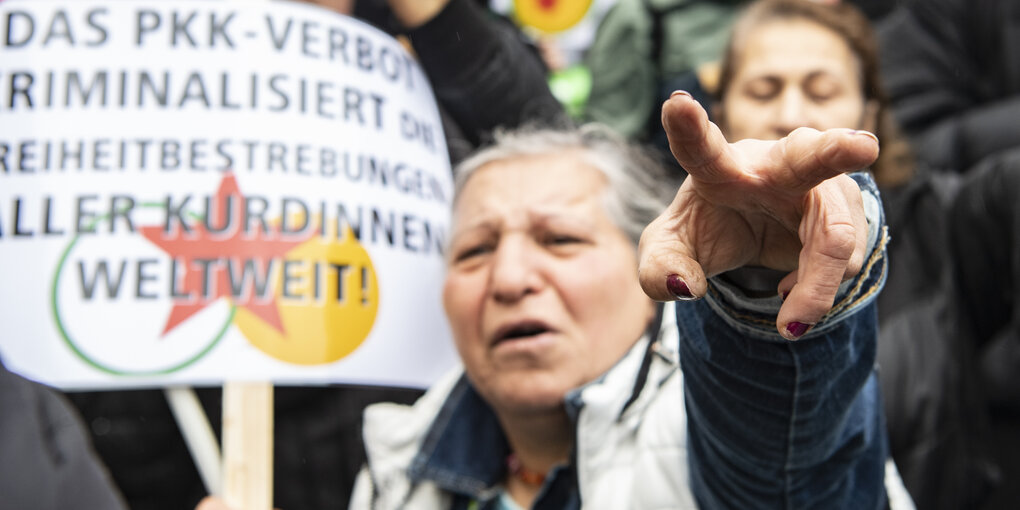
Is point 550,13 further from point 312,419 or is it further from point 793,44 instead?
point 312,419

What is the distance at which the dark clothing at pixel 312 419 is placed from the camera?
77.2 inches

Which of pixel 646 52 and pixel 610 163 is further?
pixel 646 52

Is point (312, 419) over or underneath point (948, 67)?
underneath

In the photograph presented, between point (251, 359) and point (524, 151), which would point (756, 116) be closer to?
point (524, 151)

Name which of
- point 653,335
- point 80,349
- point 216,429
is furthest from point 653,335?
point 216,429

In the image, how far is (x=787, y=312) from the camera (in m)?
0.88

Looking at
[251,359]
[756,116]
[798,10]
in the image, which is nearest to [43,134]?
[251,359]

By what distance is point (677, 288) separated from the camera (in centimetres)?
90

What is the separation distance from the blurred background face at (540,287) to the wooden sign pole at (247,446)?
0.41 m

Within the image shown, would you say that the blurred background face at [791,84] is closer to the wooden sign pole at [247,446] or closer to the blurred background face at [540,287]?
the blurred background face at [540,287]

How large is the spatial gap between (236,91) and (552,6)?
49.1 inches

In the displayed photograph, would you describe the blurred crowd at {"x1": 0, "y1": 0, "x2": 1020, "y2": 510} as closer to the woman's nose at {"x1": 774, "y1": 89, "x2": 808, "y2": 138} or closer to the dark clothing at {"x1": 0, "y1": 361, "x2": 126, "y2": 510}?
the woman's nose at {"x1": 774, "y1": 89, "x2": 808, "y2": 138}

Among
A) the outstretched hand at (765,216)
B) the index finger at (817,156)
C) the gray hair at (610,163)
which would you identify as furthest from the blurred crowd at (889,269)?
the index finger at (817,156)

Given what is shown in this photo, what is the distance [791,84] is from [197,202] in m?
1.32
